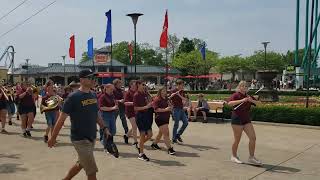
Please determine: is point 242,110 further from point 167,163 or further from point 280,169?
point 167,163

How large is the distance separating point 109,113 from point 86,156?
456 centimetres

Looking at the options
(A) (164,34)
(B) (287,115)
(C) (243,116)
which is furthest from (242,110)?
(A) (164,34)

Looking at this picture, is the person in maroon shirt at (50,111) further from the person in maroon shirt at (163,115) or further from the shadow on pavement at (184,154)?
the shadow on pavement at (184,154)

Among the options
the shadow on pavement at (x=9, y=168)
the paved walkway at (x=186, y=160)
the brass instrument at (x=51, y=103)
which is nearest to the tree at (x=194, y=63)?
the paved walkway at (x=186, y=160)

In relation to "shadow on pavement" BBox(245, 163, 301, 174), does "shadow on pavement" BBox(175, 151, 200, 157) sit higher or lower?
lower

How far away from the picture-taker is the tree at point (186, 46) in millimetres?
95500

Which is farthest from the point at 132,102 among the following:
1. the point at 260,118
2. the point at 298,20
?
the point at 298,20

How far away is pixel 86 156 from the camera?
19.2 feet

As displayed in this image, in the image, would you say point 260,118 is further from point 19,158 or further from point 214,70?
point 214,70

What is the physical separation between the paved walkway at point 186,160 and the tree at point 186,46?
271 feet

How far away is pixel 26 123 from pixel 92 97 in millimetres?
8358

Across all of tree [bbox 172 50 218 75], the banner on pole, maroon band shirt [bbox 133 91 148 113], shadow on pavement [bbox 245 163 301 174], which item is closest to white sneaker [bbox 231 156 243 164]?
shadow on pavement [bbox 245 163 301 174]

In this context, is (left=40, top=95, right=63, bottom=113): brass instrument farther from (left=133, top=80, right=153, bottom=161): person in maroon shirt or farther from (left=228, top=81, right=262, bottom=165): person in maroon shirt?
(left=228, top=81, right=262, bottom=165): person in maroon shirt

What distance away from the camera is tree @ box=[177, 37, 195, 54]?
313 ft
